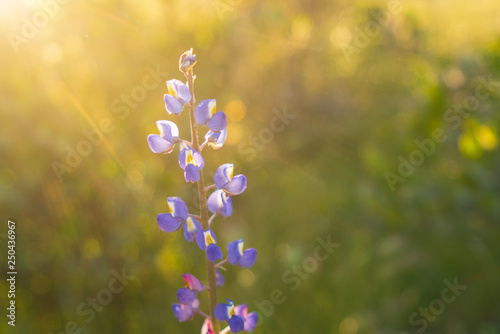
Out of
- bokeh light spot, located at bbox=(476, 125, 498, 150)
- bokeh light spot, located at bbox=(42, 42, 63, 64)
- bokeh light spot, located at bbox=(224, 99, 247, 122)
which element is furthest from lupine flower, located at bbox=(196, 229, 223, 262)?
bokeh light spot, located at bbox=(224, 99, 247, 122)

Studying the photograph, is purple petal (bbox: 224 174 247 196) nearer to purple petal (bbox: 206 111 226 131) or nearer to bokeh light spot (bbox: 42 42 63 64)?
purple petal (bbox: 206 111 226 131)

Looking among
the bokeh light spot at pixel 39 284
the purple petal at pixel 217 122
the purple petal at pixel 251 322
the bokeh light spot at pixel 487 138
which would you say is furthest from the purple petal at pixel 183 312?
the bokeh light spot at pixel 487 138

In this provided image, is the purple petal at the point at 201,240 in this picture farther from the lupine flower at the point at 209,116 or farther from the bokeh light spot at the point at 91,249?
the bokeh light spot at the point at 91,249

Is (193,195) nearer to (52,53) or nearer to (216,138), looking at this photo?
(52,53)

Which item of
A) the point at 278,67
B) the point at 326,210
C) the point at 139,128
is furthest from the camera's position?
the point at 278,67

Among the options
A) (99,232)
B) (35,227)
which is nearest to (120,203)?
(99,232)

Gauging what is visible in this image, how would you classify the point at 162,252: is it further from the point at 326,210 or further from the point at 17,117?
the point at 326,210
